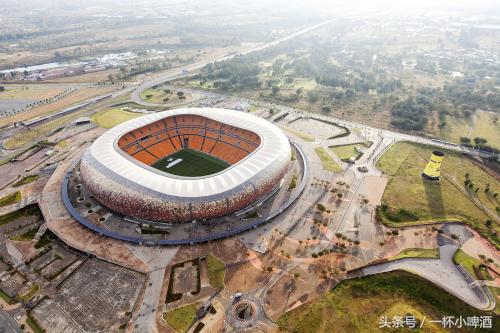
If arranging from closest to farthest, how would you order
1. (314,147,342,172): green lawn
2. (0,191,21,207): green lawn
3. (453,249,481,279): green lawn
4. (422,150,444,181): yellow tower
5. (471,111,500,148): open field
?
(453,249,481,279): green lawn
(0,191,21,207): green lawn
(422,150,444,181): yellow tower
(314,147,342,172): green lawn
(471,111,500,148): open field

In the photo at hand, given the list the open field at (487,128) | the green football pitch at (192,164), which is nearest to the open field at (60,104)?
the green football pitch at (192,164)

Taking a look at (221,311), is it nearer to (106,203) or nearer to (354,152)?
(106,203)

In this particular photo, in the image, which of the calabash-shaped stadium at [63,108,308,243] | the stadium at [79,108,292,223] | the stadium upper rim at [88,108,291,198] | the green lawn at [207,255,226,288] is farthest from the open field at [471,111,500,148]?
the green lawn at [207,255,226,288]

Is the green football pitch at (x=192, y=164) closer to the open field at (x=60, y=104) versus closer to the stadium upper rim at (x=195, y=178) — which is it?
the stadium upper rim at (x=195, y=178)

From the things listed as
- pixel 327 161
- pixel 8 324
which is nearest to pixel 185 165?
pixel 327 161

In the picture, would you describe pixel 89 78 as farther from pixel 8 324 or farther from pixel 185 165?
pixel 8 324

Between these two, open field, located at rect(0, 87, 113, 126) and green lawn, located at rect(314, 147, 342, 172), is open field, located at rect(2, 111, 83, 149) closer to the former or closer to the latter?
open field, located at rect(0, 87, 113, 126)

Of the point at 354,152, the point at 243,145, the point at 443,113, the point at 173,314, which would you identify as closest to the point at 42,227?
the point at 173,314
